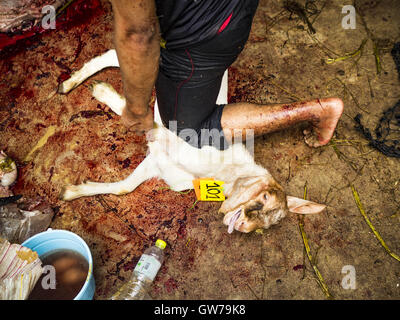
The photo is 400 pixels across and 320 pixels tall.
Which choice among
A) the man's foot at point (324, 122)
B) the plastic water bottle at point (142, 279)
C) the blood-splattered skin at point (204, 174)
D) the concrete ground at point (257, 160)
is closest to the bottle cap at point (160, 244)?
the plastic water bottle at point (142, 279)

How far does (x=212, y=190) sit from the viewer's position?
82.0 inches

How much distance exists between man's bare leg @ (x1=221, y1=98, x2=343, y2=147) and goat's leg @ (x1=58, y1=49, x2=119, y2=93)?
1.12 metres

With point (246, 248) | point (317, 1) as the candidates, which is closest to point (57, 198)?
point (246, 248)

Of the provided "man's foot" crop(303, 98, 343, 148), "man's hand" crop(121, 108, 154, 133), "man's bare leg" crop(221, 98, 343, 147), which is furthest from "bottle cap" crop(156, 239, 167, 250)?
"man's foot" crop(303, 98, 343, 148)

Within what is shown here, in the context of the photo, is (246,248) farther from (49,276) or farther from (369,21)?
(369,21)

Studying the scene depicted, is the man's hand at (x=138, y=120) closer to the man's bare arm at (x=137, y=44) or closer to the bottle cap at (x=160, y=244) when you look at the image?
the man's bare arm at (x=137, y=44)

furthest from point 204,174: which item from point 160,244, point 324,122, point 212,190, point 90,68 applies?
point 90,68

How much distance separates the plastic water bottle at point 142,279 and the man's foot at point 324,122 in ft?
4.33

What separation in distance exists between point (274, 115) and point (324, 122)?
0.37m

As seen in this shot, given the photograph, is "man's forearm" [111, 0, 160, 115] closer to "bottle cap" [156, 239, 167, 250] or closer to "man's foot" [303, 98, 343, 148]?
"bottle cap" [156, 239, 167, 250]

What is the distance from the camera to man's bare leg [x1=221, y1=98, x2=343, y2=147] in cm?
206

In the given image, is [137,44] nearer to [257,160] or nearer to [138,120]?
[138,120]

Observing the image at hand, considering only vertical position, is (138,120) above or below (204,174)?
above

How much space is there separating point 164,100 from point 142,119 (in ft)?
1.15
